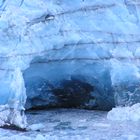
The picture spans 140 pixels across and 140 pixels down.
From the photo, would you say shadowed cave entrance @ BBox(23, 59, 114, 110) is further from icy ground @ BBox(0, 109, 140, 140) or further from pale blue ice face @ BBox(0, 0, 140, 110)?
icy ground @ BBox(0, 109, 140, 140)

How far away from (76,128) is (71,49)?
0.53m

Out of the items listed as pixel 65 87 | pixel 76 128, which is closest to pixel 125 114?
pixel 76 128

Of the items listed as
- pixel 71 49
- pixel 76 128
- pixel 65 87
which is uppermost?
pixel 71 49

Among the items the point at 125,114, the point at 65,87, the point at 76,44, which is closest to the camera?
the point at 125,114

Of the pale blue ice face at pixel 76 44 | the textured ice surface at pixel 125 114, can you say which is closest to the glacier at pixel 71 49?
the pale blue ice face at pixel 76 44

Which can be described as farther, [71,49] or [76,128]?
[71,49]

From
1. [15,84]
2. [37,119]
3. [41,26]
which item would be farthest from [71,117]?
[41,26]

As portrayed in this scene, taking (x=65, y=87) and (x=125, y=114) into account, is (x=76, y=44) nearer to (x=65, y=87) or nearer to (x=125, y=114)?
(x=65, y=87)

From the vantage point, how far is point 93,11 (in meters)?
2.52

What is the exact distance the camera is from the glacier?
7.88ft

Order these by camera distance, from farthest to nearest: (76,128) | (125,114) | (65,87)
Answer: (65,87)
(125,114)
(76,128)

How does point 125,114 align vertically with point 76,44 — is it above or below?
below

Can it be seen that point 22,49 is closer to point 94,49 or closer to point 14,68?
point 14,68

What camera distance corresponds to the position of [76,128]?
2.23 meters
